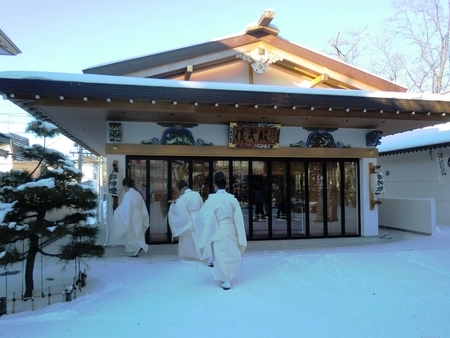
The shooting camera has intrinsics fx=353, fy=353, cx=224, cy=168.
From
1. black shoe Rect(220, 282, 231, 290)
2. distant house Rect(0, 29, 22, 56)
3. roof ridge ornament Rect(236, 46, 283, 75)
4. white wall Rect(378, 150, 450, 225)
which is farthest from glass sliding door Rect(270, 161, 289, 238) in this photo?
distant house Rect(0, 29, 22, 56)

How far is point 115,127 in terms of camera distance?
318 inches

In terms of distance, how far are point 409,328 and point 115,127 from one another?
22.2 feet

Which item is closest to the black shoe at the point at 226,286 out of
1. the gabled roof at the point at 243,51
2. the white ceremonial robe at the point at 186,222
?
the white ceremonial robe at the point at 186,222

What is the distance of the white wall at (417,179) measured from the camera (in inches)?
466

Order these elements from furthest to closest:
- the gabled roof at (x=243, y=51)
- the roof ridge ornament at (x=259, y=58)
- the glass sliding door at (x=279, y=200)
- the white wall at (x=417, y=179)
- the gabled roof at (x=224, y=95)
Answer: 1. the white wall at (x=417, y=179)
2. the glass sliding door at (x=279, y=200)
3. the roof ridge ornament at (x=259, y=58)
4. the gabled roof at (x=243, y=51)
5. the gabled roof at (x=224, y=95)

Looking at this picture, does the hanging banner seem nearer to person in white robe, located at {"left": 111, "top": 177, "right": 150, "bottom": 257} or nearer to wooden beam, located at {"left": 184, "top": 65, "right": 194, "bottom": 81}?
wooden beam, located at {"left": 184, "top": 65, "right": 194, "bottom": 81}

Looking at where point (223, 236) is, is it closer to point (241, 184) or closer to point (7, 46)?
point (241, 184)

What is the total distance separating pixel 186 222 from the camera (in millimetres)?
6512

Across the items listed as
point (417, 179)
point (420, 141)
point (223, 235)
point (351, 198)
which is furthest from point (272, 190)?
point (417, 179)

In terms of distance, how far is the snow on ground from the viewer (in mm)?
3553

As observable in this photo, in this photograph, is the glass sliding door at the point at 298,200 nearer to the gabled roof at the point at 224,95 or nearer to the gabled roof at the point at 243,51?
the gabled roof at the point at 224,95

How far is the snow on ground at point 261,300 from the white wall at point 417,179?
593 cm

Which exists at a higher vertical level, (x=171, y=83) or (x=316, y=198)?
(x=171, y=83)

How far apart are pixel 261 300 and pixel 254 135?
4931 mm
